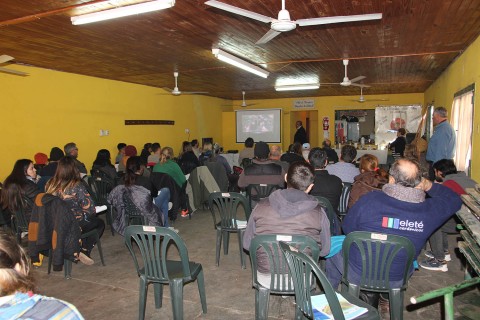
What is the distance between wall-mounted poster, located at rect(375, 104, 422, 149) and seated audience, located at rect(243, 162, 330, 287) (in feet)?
37.2

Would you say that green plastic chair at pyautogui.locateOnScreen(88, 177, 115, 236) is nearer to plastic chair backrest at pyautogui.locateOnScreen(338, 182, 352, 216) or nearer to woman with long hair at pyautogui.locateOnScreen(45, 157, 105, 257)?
woman with long hair at pyautogui.locateOnScreen(45, 157, 105, 257)

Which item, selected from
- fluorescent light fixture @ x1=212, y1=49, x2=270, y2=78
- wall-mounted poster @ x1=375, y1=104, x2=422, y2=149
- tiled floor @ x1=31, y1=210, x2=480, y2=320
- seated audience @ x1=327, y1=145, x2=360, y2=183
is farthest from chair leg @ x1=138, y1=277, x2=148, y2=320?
wall-mounted poster @ x1=375, y1=104, x2=422, y2=149

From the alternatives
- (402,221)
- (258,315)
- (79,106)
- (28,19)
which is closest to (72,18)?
(28,19)

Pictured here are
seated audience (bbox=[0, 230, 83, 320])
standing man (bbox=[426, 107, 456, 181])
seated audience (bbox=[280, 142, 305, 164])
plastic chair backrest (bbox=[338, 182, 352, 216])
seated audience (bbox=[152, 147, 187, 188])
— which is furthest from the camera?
seated audience (bbox=[280, 142, 305, 164])

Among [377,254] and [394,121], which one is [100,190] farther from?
[394,121]

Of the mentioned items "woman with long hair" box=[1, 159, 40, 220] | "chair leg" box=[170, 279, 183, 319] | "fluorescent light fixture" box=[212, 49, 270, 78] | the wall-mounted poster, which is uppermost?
"fluorescent light fixture" box=[212, 49, 270, 78]

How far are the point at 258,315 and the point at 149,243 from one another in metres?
0.95

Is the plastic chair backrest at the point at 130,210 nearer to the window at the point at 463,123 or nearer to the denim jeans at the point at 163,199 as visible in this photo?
the denim jeans at the point at 163,199

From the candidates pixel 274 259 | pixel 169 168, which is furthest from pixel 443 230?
pixel 169 168

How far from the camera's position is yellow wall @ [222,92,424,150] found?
43.1 ft

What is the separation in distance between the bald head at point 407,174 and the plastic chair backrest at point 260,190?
2172mm

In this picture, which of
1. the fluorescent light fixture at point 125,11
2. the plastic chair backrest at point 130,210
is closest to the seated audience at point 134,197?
the plastic chair backrest at point 130,210

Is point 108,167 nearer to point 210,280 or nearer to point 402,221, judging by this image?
point 210,280

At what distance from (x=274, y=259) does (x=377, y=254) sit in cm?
67
